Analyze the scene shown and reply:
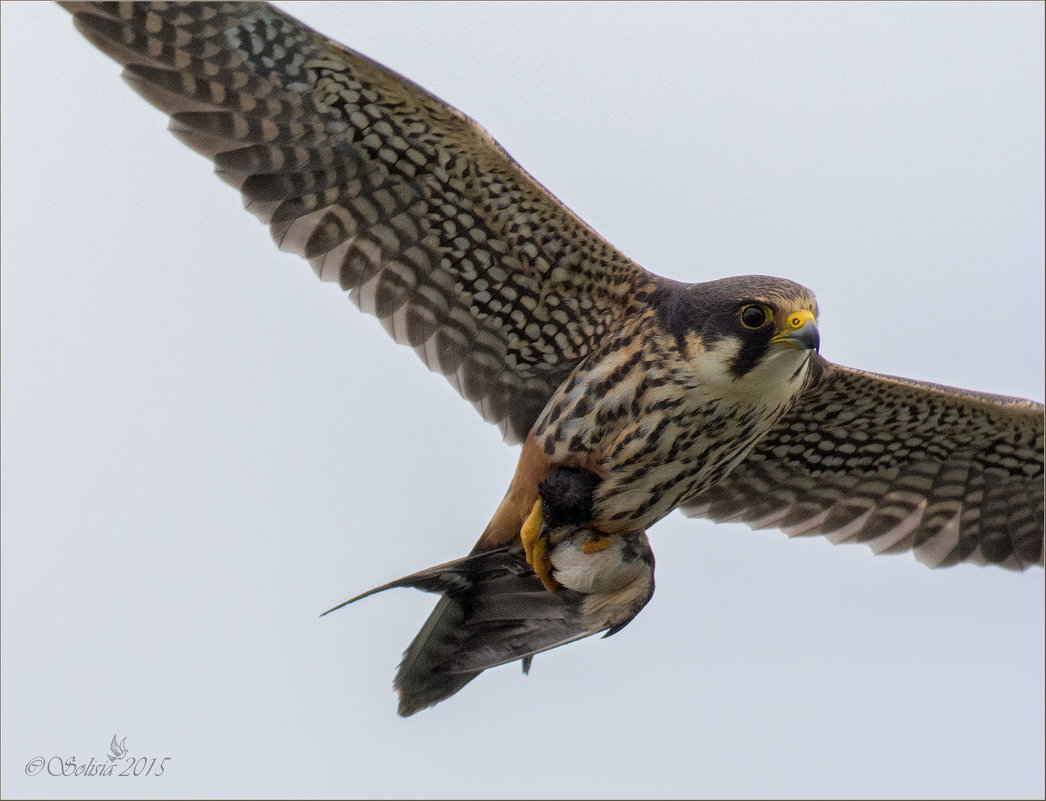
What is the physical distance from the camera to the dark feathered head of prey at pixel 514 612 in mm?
6008

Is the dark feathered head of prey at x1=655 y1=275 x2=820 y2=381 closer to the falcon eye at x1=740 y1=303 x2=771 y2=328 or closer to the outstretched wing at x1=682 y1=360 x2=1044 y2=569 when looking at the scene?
the falcon eye at x1=740 y1=303 x2=771 y2=328

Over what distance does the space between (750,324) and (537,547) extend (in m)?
1.45

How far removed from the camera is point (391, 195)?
20.4 ft

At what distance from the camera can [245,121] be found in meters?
5.90

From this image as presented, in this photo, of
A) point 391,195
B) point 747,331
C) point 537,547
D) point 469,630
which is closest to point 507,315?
point 391,195

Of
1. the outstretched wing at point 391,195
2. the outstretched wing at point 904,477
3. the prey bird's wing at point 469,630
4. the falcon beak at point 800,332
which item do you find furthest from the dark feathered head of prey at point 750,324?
the prey bird's wing at point 469,630

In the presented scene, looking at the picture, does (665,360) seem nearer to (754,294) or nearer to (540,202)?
(754,294)

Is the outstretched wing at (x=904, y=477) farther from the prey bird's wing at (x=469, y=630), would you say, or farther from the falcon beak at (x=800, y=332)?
the prey bird's wing at (x=469, y=630)

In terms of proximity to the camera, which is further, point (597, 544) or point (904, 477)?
point (904, 477)

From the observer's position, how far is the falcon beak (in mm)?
5418

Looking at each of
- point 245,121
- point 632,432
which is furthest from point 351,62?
point 632,432

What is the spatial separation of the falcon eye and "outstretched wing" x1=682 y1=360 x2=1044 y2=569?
1266 millimetres

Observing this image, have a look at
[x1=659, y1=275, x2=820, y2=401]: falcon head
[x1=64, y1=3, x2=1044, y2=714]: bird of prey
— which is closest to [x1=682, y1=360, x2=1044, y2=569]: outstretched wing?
[x1=64, y1=3, x2=1044, y2=714]: bird of prey

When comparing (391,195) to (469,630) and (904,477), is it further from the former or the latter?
(904,477)
